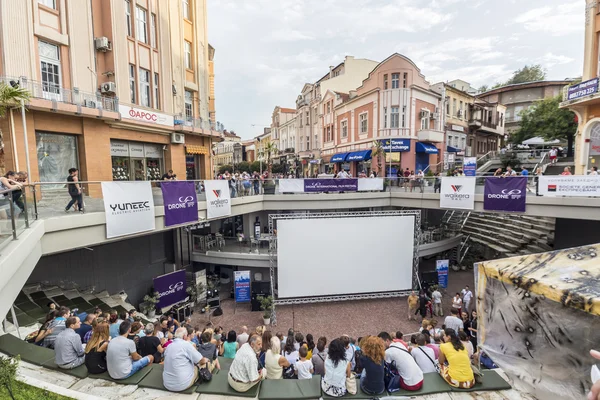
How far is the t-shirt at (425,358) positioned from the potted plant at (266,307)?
7.68 meters

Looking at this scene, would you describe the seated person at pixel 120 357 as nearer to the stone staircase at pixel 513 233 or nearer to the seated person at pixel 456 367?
the seated person at pixel 456 367

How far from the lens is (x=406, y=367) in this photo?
4.50 m

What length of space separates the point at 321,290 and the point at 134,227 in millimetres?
8141

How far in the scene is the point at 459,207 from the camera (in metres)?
13.2

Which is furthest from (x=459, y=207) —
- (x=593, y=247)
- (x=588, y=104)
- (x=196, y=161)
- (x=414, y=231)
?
(x=196, y=161)

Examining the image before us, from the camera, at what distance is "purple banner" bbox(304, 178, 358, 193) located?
15445mm

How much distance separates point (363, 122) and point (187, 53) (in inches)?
596

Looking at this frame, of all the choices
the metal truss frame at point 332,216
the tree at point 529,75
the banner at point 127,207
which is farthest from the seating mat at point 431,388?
the tree at point 529,75

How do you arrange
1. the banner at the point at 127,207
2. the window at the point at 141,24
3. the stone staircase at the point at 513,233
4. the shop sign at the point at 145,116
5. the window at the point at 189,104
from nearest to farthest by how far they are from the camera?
the banner at the point at 127,207 → the shop sign at the point at 145,116 → the window at the point at 141,24 → the stone staircase at the point at 513,233 → the window at the point at 189,104

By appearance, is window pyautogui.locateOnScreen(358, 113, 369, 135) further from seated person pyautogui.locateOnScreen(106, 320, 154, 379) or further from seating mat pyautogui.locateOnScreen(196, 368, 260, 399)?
seated person pyautogui.locateOnScreen(106, 320, 154, 379)

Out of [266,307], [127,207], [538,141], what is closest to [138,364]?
[127,207]

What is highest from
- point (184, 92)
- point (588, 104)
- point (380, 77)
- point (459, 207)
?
point (380, 77)

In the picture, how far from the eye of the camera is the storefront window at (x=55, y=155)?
38.0ft

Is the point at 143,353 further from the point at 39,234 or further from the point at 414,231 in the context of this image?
the point at 414,231
